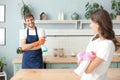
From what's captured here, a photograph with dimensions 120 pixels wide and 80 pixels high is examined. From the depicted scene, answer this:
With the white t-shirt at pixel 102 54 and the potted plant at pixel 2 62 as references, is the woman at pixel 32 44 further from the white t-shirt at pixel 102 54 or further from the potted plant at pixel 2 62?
the white t-shirt at pixel 102 54

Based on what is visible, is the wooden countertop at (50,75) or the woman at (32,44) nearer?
the wooden countertop at (50,75)

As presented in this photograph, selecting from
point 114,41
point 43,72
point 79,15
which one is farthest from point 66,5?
point 114,41

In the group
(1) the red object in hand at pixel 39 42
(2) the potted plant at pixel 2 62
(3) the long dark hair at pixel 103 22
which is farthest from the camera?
(2) the potted plant at pixel 2 62

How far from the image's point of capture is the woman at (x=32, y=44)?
3430 mm

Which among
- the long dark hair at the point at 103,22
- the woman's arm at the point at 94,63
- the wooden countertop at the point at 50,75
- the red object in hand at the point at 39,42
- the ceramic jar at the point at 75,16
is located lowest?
the wooden countertop at the point at 50,75

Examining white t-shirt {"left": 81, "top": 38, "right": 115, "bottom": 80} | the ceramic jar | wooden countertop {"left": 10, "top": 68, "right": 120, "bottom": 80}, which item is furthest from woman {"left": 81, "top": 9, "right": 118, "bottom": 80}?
the ceramic jar

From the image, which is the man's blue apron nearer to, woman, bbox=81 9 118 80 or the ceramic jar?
the ceramic jar

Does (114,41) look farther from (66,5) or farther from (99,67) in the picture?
(66,5)

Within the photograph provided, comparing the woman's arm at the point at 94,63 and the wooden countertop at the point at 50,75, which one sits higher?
the woman's arm at the point at 94,63

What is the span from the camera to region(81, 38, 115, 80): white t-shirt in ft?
5.79

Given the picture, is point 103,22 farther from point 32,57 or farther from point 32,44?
point 32,57

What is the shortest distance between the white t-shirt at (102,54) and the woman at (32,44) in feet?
5.39

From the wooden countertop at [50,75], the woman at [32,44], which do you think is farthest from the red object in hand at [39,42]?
the wooden countertop at [50,75]

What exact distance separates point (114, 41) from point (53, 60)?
2255 millimetres
